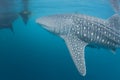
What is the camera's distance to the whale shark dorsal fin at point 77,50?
7426 millimetres

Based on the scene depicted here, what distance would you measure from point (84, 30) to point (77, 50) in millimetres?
840

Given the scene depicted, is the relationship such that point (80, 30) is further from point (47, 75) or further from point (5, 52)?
point (5, 52)

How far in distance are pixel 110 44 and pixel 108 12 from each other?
25.8 feet

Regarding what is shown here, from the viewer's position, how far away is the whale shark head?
28.5 ft

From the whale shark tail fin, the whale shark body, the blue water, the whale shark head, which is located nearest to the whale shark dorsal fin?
the whale shark body

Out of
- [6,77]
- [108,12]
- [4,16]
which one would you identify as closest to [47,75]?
[6,77]

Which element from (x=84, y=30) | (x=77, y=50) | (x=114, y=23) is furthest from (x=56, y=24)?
(x=114, y=23)

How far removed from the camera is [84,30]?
8.52 meters

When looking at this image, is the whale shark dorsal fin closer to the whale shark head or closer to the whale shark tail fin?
the whale shark head

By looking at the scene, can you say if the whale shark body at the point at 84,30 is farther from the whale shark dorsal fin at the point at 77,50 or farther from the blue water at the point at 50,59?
the blue water at the point at 50,59

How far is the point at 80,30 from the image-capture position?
855cm

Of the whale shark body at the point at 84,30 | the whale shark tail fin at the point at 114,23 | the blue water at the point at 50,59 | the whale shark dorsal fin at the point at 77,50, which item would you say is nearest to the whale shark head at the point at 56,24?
the whale shark body at the point at 84,30

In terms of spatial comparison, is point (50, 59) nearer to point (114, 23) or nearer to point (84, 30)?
point (84, 30)

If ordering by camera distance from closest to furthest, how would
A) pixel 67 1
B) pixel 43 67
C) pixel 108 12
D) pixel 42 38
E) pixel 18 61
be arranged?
pixel 67 1 → pixel 108 12 → pixel 18 61 → pixel 43 67 → pixel 42 38
